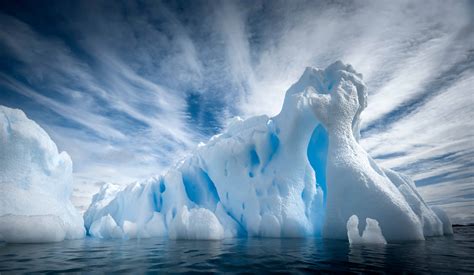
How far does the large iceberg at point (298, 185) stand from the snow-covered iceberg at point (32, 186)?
4.97 metres

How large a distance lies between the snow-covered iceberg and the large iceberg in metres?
4.97

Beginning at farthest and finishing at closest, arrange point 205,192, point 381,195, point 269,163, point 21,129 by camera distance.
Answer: point 205,192, point 269,163, point 21,129, point 381,195

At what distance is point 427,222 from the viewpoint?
1260 cm

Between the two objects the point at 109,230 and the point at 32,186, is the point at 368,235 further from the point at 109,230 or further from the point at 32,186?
the point at 109,230

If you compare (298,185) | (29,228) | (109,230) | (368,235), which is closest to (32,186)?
(29,228)

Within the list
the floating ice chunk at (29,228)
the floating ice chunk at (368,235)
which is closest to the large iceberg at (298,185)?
the floating ice chunk at (368,235)

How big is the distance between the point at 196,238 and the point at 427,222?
11.8 meters

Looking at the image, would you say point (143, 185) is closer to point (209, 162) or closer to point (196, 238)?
point (209, 162)

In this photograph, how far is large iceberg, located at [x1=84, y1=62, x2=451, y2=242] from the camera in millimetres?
11203

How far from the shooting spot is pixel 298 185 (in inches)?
595

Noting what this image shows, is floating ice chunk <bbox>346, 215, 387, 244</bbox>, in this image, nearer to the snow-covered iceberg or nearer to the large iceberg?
the large iceberg

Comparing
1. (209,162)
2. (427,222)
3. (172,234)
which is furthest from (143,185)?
(427,222)

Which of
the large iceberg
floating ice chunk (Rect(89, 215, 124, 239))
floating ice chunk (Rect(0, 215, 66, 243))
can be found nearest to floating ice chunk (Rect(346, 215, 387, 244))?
the large iceberg

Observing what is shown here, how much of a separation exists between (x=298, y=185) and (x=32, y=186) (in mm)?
15017
